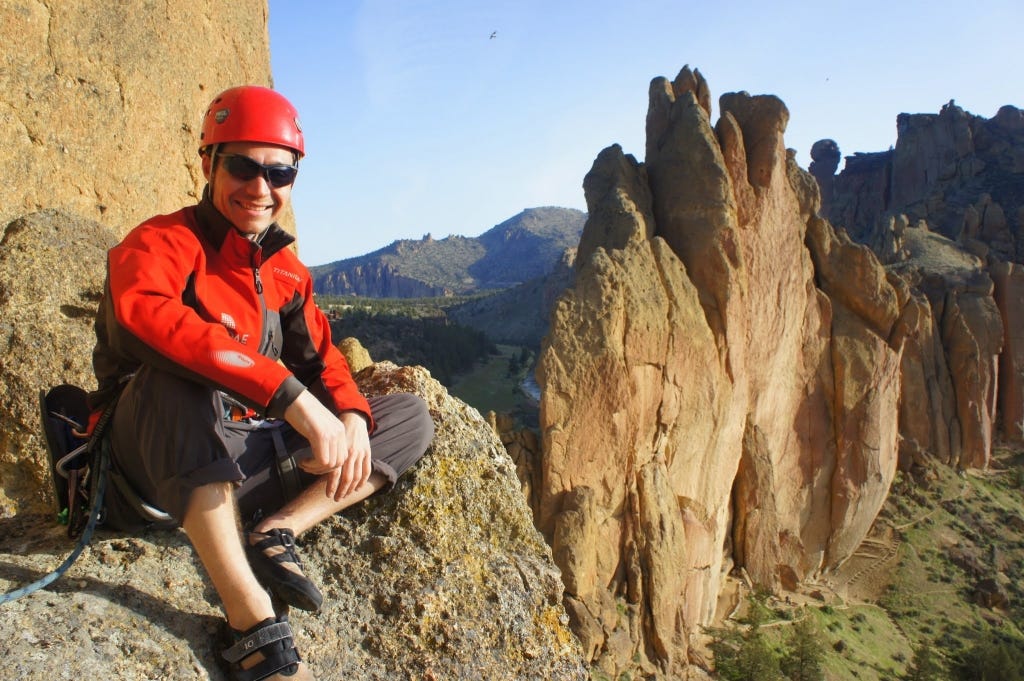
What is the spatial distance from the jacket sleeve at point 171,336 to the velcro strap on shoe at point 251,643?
80 centimetres

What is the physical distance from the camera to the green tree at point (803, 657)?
18.5 metres

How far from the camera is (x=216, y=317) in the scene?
9.99ft

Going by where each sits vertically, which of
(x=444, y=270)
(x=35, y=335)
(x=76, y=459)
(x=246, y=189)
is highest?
(x=444, y=270)

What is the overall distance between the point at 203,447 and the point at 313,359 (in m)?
0.95

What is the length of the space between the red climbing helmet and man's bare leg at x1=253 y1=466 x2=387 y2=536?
1.50 m

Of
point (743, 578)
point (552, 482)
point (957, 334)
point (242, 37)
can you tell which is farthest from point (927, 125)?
point (242, 37)

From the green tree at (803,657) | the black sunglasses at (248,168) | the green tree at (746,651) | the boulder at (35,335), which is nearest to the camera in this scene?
the black sunglasses at (248,168)

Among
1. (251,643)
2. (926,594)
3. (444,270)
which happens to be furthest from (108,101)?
(444,270)

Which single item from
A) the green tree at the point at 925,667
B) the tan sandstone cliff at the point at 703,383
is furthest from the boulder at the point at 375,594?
the green tree at the point at 925,667

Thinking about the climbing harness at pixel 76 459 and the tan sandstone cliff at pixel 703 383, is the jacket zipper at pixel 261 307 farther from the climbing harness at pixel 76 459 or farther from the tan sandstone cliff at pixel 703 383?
the tan sandstone cliff at pixel 703 383

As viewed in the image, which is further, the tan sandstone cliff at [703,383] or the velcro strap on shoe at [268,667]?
the tan sandstone cliff at [703,383]

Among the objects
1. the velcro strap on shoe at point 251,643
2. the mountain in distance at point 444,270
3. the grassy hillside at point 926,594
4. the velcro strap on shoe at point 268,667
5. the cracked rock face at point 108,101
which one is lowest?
the grassy hillside at point 926,594

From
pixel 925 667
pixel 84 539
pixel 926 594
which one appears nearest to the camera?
pixel 84 539

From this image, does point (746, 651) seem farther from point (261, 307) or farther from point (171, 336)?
point (171, 336)
